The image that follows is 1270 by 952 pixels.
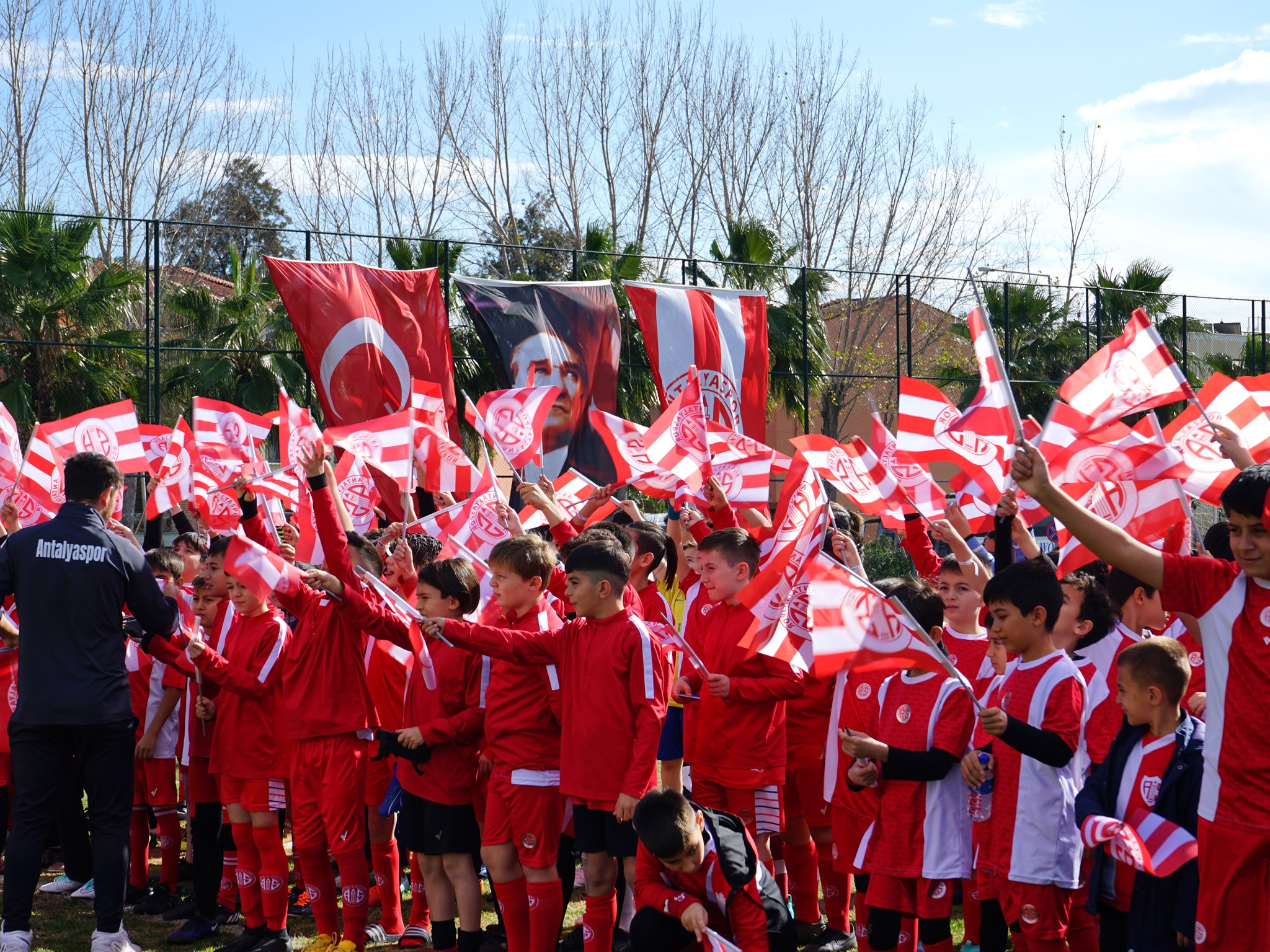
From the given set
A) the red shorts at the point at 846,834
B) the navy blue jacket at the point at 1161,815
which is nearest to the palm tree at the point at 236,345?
the red shorts at the point at 846,834

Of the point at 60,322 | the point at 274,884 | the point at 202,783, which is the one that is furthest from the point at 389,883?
the point at 60,322

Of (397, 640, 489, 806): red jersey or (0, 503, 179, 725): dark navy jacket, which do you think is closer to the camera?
(397, 640, 489, 806): red jersey

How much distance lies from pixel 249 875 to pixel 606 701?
2.12 m

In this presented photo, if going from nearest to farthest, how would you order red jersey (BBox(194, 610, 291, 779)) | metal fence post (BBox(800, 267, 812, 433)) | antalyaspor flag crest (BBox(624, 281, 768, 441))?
red jersey (BBox(194, 610, 291, 779)), antalyaspor flag crest (BBox(624, 281, 768, 441)), metal fence post (BBox(800, 267, 812, 433))

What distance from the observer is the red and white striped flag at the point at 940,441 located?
6.47 m

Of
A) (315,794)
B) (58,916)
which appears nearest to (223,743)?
Result: (315,794)

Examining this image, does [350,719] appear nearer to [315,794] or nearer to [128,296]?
[315,794]

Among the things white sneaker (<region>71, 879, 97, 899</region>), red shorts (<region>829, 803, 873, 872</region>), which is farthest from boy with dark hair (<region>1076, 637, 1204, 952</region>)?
white sneaker (<region>71, 879, 97, 899</region>)

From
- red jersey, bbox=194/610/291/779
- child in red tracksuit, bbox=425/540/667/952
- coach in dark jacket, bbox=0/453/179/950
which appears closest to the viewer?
child in red tracksuit, bbox=425/540/667/952

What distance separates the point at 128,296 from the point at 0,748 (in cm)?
1134

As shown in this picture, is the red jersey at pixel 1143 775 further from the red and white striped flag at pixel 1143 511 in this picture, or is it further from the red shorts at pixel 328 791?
the red shorts at pixel 328 791

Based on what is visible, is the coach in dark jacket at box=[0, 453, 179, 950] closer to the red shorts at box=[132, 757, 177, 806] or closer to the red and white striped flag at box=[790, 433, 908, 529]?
the red shorts at box=[132, 757, 177, 806]

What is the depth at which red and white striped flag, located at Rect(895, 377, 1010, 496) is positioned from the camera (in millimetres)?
6473

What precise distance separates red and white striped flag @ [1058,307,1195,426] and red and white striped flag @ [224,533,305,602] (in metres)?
3.35
